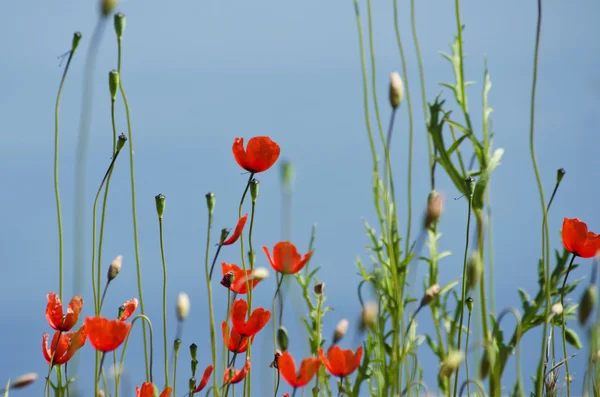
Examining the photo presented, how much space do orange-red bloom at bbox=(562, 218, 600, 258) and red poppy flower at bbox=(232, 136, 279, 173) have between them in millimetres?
596

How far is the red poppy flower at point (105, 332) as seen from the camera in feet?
4.23

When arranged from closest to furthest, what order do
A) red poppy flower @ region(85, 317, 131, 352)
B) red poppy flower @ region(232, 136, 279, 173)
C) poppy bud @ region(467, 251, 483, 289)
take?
red poppy flower @ region(85, 317, 131, 352) → poppy bud @ region(467, 251, 483, 289) → red poppy flower @ region(232, 136, 279, 173)

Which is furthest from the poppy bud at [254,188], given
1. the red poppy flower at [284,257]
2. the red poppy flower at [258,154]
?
the red poppy flower at [284,257]

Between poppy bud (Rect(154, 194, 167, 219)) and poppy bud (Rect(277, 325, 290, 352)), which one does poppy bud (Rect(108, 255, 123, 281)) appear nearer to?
poppy bud (Rect(154, 194, 167, 219))

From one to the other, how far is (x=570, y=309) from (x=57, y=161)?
1.20 metres

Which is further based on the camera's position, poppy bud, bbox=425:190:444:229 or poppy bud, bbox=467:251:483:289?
poppy bud, bbox=467:251:483:289

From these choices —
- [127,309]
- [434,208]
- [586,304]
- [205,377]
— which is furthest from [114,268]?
[586,304]

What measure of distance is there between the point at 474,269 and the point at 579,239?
28 cm

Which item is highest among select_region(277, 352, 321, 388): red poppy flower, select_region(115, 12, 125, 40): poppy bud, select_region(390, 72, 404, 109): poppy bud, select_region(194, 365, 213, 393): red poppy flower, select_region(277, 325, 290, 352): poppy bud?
select_region(115, 12, 125, 40): poppy bud

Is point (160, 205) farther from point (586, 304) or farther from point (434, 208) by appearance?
point (586, 304)

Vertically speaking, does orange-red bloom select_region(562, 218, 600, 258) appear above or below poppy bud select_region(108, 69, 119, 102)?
below

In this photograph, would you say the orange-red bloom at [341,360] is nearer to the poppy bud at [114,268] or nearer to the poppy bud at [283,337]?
the poppy bud at [283,337]

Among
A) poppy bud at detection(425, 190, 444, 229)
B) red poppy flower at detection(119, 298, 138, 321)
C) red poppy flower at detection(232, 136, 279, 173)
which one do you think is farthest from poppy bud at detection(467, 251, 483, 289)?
red poppy flower at detection(119, 298, 138, 321)

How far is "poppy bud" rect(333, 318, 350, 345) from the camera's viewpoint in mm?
1388
